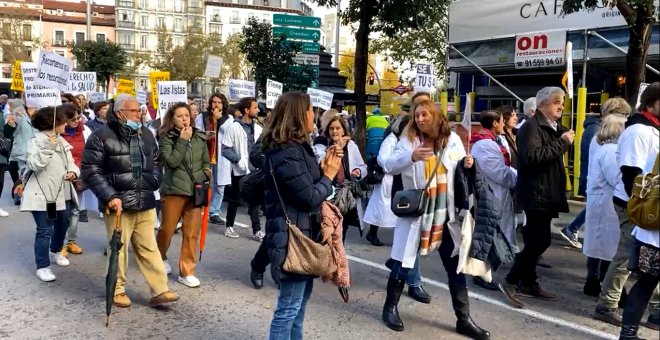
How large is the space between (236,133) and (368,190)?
7.28 ft

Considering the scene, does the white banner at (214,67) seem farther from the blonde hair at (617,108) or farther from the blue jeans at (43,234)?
the blonde hair at (617,108)

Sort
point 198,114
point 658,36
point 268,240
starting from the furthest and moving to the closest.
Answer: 1. point 658,36
2. point 198,114
3. point 268,240

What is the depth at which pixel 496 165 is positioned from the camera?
5770 millimetres

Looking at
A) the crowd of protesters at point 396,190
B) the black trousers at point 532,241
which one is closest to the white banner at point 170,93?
the crowd of protesters at point 396,190

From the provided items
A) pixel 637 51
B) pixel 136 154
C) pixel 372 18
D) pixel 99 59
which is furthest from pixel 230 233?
pixel 99 59

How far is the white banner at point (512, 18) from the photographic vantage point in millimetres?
11969

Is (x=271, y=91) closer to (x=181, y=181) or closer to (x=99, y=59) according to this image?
(x=181, y=181)

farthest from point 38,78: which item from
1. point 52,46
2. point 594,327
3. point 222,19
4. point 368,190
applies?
point 222,19

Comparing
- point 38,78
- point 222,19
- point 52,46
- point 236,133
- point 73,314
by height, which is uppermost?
point 222,19

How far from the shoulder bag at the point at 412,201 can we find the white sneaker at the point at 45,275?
353 centimetres

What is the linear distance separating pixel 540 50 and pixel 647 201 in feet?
31.8

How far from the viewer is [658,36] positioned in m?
11.2

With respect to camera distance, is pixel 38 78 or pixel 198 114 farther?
pixel 198 114

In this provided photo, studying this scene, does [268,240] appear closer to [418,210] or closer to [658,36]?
[418,210]
